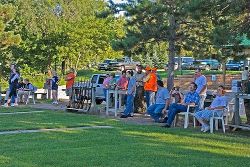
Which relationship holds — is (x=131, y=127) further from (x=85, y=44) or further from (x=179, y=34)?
(x=85, y=44)

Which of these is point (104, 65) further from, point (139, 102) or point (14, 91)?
point (139, 102)

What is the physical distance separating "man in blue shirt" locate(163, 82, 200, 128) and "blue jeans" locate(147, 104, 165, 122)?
43.7 inches

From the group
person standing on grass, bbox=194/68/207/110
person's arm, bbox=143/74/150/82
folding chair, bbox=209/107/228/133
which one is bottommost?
folding chair, bbox=209/107/228/133

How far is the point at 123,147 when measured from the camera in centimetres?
1067

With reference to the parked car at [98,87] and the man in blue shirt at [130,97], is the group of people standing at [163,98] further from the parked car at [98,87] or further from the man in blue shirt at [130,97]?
the parked car at [98,87]

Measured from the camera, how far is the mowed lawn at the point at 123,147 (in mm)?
9148

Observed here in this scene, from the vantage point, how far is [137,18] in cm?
2247

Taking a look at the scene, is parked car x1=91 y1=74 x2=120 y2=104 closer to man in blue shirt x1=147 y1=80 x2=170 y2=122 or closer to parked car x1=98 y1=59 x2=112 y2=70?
man in blue shirt x1=147 y1=80 x2=170 y2=122

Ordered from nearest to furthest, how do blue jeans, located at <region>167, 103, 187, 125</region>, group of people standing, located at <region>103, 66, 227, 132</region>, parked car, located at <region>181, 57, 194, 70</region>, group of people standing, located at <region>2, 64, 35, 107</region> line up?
group of people standing, located at <region>103, 66, 227, 132</region> → blue jeans, located at <region>167, 103, 187, 125</region> → group of people standing, located at <region>2, 64, 35, 107</region> → parked car, located at <region>181, 57, 194, 70</region>

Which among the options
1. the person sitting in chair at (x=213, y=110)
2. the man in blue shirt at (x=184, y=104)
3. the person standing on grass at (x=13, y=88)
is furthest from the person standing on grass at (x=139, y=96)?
the person standing on grass at (x=13, y=88)

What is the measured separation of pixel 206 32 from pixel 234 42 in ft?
17.0

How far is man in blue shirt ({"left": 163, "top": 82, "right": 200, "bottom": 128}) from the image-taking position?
14719 millimetres

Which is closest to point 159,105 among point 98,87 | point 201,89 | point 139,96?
point 201,89

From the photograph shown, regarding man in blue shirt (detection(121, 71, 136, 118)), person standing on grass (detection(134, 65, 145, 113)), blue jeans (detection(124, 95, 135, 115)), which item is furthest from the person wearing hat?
person standing on grass (detection(134, 65, 145, 113))
